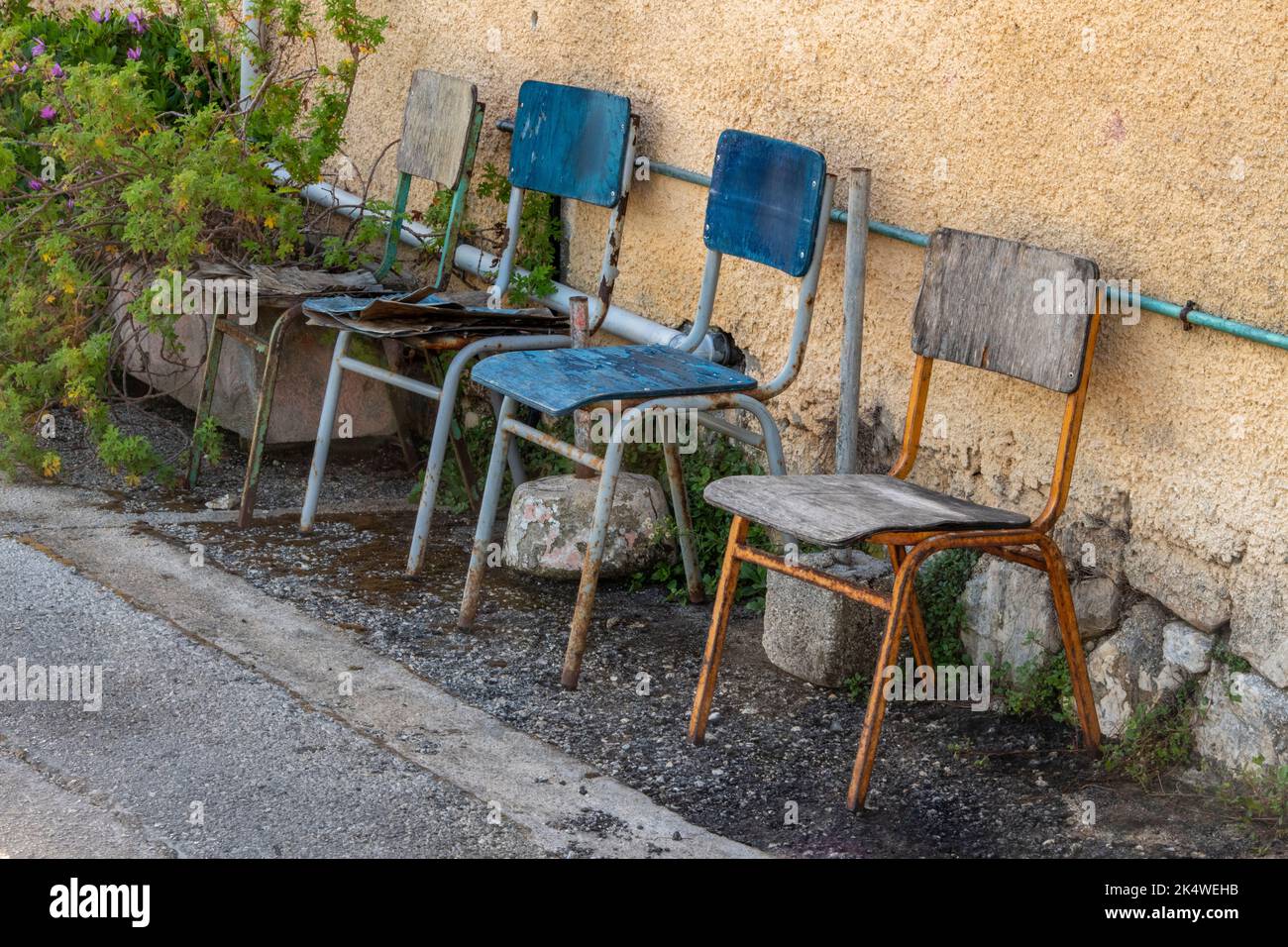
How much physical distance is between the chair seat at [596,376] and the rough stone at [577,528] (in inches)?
21.5

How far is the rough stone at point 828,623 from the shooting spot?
3.68m

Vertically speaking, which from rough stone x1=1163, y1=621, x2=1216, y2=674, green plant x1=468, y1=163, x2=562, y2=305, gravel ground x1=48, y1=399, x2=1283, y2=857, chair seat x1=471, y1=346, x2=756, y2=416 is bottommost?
gravel ground x1=48, y1=399, x2=1283, y2=857

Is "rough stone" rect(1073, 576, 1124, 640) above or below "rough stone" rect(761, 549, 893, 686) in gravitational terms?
above

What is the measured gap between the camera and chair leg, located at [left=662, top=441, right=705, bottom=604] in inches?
163

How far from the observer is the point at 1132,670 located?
133 inches

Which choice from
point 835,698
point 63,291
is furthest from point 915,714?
point 63,291

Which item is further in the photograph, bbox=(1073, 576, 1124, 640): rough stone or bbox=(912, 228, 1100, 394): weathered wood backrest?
bbox=(1073, 576, 1124, 640): rough stone

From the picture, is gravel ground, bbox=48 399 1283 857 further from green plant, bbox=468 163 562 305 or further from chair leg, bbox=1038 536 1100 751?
green plant, bbox=468 163 562 305

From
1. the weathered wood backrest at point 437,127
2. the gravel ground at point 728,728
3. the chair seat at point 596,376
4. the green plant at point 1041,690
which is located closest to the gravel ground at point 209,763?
the gravel ground at point 728,728

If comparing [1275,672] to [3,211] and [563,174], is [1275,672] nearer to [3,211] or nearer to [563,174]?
[563,174]

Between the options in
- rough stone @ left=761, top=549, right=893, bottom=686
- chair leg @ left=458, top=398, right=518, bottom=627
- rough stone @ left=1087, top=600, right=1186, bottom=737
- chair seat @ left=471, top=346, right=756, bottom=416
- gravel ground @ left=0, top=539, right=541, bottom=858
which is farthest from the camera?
chair leg @ left=458, top=398, right=518, bottom=627

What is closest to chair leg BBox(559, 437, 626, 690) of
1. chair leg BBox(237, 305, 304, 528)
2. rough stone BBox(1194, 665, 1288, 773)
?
rough stone BBox(1194, 665, 1288, 773)

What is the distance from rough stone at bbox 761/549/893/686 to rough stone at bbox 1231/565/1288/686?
2.57 feet

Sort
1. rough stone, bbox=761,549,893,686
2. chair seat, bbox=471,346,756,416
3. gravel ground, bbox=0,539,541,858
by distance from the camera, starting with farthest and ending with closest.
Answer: rough stone, bbox=761,549,893,686 → chair seat, bbox=471,346,756,416 → gravel ground, bbox=0,539,541,858
